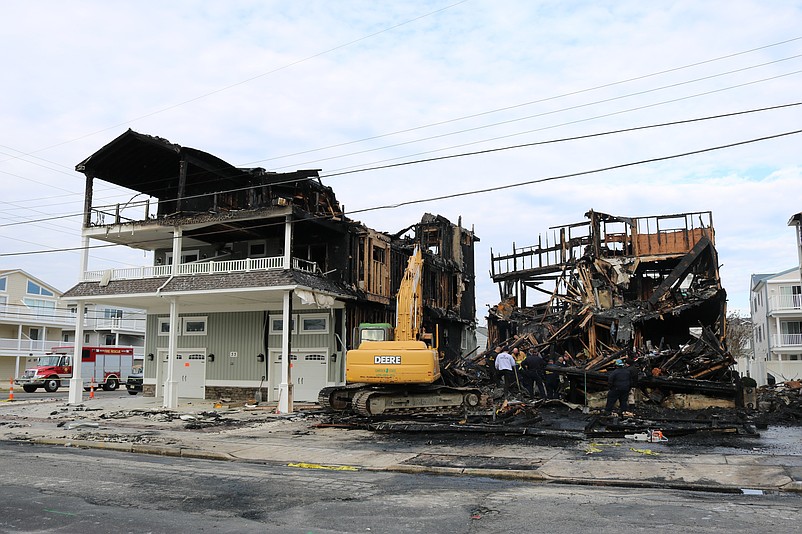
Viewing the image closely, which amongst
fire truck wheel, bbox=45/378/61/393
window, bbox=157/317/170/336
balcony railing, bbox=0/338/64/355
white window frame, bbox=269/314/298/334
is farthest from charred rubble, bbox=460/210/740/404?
balcony railing, bbox=0/338/64/355

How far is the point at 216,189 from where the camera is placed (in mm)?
30062

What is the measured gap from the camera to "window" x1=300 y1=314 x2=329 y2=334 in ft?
90.8

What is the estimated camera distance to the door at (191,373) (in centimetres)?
3012

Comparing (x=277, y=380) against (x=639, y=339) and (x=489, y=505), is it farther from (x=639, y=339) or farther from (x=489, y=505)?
(x=489, y=505)

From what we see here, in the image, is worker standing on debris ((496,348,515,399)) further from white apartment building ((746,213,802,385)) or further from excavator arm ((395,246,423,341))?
white apartment building ((746,213,802,385))

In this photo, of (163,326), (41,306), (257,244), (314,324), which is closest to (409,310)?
(314,324)

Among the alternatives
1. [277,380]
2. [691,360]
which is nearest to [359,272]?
[277,380]

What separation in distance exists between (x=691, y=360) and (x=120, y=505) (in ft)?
60.3

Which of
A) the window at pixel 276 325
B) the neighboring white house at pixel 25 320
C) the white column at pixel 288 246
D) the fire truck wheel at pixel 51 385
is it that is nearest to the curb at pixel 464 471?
the white column at pixel 288 246

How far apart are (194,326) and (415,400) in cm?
1556

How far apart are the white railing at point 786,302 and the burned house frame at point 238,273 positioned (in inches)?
1139

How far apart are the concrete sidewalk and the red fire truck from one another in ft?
76.0

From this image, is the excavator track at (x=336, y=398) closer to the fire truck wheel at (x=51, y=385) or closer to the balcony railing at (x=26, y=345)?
the fire truck wheel at (x=51, y=385)

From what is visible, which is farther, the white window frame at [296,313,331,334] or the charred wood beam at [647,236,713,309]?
the white window frame at [296,313,331,334]
